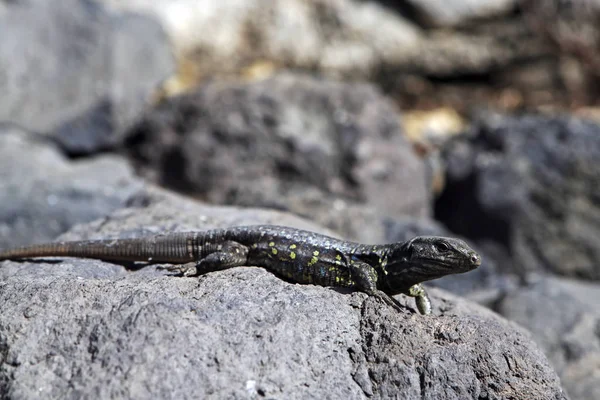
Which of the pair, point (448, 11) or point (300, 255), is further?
point (448, 11)

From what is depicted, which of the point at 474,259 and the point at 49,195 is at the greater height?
the point at 474,259

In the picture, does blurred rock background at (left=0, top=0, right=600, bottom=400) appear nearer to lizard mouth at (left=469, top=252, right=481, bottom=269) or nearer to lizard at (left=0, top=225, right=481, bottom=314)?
lizard at (left=0, top=225, right=481, bottom=314)

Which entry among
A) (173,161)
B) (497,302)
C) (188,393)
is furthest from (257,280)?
(173,161)

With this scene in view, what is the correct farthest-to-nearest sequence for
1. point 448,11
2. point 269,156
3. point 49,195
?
1. point 448,11
2. point 269,156
3. point 49,195

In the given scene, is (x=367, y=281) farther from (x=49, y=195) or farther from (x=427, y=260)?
(x=49, y=195)

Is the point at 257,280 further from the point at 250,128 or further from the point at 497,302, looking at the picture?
the point at 250,128

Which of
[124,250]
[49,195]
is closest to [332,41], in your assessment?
[49,195]

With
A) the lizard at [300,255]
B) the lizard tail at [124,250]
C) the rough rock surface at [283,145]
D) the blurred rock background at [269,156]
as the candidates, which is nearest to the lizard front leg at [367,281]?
the lizard at [300,255]

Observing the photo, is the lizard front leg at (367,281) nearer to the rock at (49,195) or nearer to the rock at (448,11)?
the rock at (49,195)
